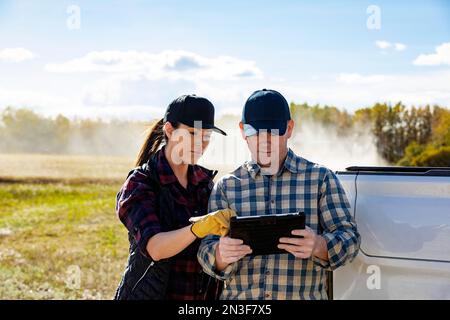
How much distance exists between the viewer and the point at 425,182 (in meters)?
2.85

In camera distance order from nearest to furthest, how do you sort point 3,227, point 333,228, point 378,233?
point 333,228 < point 378,233 < point 3,227

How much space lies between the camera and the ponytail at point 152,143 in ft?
10.4

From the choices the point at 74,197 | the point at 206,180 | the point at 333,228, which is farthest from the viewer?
the point at 74,197

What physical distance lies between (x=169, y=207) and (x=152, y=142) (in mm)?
458

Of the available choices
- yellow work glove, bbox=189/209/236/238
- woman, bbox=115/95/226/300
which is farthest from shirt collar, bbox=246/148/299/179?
woman, bbox=115/95/226/300

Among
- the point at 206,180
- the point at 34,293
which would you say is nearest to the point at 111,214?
the point at 34,293

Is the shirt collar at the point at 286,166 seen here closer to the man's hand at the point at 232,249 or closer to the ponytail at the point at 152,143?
the man's hand at the point at 232,249

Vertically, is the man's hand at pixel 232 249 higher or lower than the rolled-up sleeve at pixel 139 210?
lower

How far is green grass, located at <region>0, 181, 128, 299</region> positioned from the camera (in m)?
8.34

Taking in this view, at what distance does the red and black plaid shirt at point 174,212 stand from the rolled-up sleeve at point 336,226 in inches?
24.2

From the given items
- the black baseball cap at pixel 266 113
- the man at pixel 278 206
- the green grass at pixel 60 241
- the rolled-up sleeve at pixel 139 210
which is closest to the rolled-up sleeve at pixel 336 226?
the man at pixel 278 206

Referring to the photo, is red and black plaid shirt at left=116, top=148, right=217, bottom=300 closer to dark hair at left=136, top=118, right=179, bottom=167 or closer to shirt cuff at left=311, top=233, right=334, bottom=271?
dark hair at left=136, top=118, right=179, bottom=167
